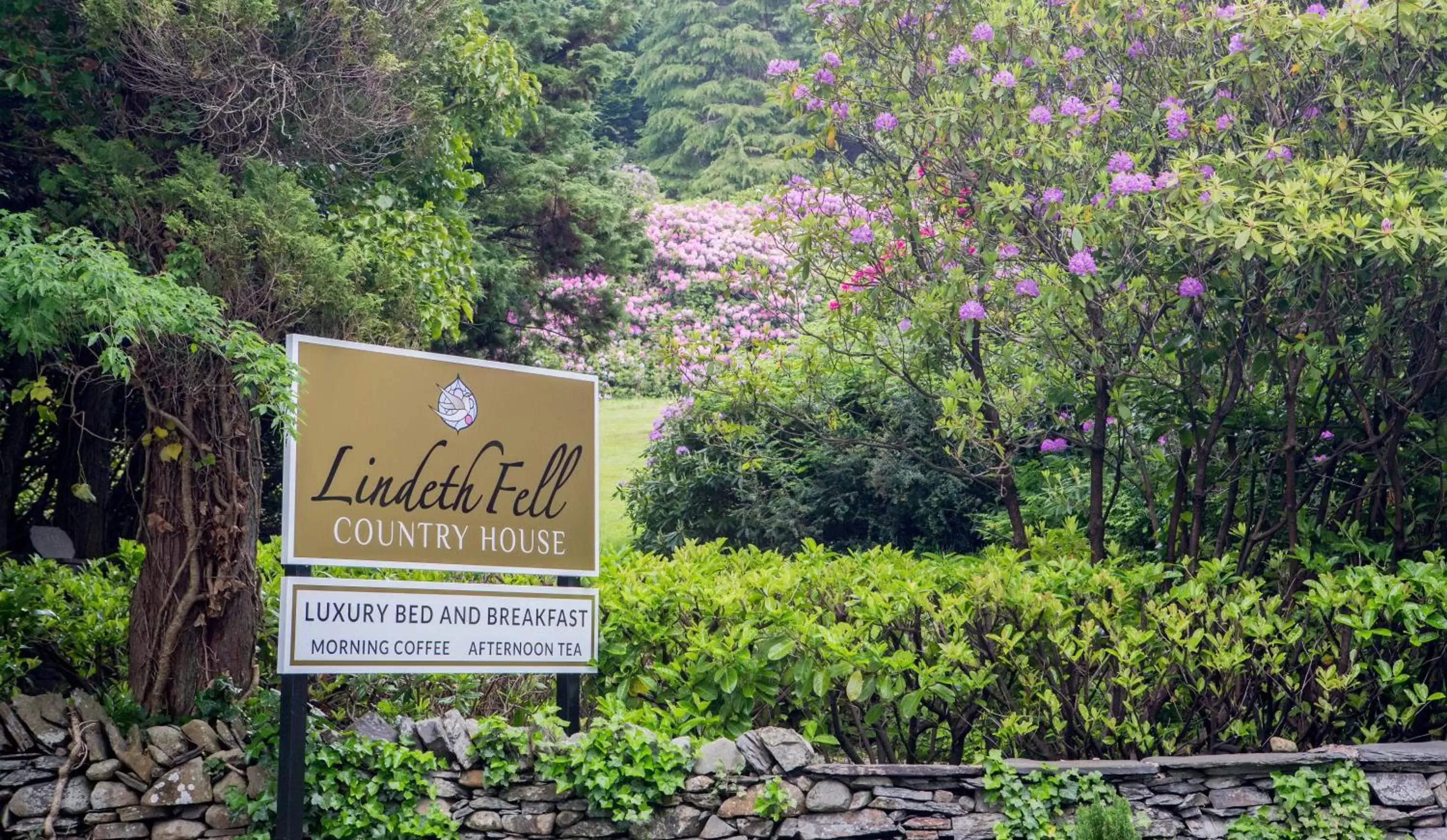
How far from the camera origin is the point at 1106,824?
456 centimetres

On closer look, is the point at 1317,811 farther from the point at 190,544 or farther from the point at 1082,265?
the point at 190,544

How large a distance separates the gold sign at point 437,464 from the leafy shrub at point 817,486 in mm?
2764

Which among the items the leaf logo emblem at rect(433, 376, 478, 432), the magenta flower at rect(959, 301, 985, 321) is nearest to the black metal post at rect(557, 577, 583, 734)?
the leaf logo emblem at rect(433, 376, 478, 432)

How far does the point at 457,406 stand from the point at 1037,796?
2792 millimetres

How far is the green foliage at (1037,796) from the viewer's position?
16.6 feet

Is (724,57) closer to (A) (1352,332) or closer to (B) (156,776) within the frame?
(A) (1352,332)

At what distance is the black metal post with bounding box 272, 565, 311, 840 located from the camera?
14.9 feet

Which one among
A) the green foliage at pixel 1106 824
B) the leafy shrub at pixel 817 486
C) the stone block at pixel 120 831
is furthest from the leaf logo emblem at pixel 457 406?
the leafy shrub at pixel 817 486

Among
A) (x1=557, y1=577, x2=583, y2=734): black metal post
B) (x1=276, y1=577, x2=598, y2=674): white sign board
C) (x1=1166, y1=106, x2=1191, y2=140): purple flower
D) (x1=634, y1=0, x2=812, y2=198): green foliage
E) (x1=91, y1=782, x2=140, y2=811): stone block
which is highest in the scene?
(x1=634, y1=0, x2=812, y2=198): green foliage

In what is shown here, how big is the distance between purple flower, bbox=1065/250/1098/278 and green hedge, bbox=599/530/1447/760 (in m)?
1.28

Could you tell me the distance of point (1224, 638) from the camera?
5254mm

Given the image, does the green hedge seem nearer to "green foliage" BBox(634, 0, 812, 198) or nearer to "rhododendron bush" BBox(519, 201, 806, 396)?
"rhododendron bush" BBox(519, 201, 806, 396)

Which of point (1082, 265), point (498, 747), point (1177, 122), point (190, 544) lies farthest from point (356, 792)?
point (1177, 122)

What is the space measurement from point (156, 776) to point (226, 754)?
9.7 inches
